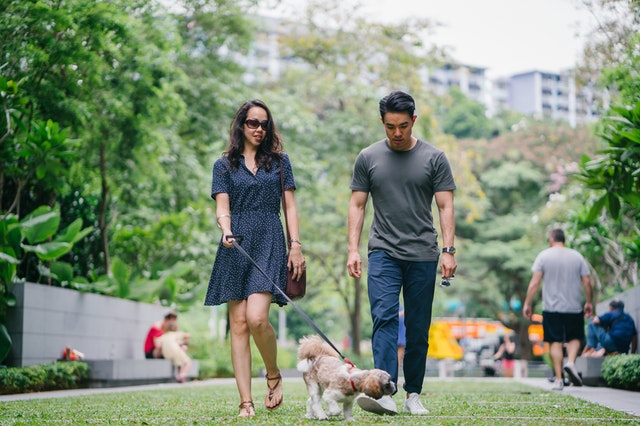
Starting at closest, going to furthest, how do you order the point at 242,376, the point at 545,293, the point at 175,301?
1. the point at 242,376
2. the point at 545,293
3. the point at 175,301

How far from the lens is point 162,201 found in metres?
22.6

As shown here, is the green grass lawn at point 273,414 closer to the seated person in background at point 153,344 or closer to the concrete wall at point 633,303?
the concrete wall at point 633,303

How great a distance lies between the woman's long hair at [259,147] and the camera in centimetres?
700

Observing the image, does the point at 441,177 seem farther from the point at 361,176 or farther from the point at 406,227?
the point at 361,176

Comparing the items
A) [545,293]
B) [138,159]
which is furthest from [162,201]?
[545,293]

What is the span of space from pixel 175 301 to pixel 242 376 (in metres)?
15.4

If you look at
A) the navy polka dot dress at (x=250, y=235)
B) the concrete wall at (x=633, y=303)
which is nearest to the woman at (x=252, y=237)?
the navy polka dot dress at (x=250, y=235)

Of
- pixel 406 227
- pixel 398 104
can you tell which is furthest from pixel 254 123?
pixel 406 227

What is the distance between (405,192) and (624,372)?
6.00 meters

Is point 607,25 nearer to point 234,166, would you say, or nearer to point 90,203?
point 90,203

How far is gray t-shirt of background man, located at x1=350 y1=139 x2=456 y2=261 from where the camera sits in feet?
22.3

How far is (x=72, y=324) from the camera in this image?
49.6ft

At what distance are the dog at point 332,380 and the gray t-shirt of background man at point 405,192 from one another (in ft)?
3.09

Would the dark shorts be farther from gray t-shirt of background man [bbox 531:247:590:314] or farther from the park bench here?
the park bench
